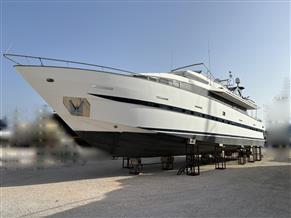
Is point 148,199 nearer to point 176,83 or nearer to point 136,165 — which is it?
point 136,165

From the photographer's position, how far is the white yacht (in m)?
8.98

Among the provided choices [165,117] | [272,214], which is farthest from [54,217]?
[165,117]

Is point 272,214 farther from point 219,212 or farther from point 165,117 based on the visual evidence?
point 165,117

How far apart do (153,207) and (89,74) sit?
18.0ft

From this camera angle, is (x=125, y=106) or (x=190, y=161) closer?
(x=125, y=106)

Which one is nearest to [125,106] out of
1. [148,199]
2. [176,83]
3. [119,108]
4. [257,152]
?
[119,108]

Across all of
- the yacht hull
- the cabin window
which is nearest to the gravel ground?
the yacht hull

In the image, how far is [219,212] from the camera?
5027 millimetres

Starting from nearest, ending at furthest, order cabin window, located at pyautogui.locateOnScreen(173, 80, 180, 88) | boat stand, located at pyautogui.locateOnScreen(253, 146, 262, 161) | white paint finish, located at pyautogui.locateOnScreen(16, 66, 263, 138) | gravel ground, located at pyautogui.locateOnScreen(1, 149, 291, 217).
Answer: gravel ground, located at pyautogui.locateOnScreen(1, 149, 291, 217) < white paint finish, located at pyautogui.locateOnScreen(16, 66, 263, 138) < cabin window, located at pyautogui.locateOnScreen(173, 80, 180, 88) < boat stand, located at pyautogui.locateOnScreen(253, 146, 262, 161)

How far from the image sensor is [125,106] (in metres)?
9.41

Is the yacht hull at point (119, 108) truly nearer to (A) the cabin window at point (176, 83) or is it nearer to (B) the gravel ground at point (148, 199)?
(A) the cabin window at point (176, 83)

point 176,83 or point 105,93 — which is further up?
point 176,83

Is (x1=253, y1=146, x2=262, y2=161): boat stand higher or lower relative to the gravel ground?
higher

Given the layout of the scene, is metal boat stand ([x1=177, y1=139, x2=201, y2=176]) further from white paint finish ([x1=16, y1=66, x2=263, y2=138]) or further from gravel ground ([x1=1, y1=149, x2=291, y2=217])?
gravel ground ([x1=1, y1=149, x2=291, y2=217])
